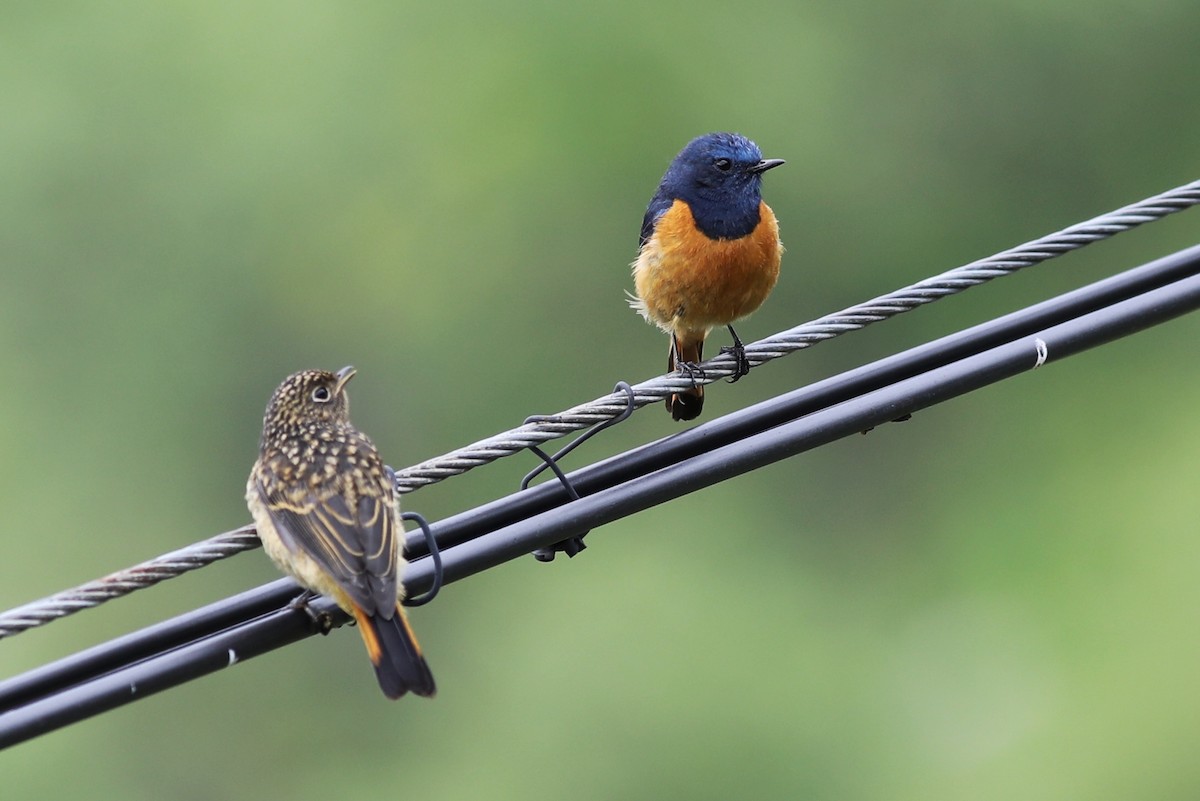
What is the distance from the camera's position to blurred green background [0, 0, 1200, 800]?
2255cm

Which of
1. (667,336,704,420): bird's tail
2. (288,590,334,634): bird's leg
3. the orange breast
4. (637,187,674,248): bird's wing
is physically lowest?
(667,336,704,420): bird's tail

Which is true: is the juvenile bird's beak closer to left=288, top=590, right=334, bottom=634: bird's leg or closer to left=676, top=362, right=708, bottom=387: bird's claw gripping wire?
left=676, top=362, right=708, bottom=387: bird's claw gripping wire

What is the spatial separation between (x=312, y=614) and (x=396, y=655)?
27cm

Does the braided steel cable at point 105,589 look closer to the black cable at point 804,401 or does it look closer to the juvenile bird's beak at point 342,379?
the black cable at point 804,401

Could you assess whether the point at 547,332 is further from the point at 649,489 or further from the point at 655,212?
the point at 649,489

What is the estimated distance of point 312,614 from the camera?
4.39 metres

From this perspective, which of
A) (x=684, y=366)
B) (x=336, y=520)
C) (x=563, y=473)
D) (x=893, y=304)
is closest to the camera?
(x=563, y=473)

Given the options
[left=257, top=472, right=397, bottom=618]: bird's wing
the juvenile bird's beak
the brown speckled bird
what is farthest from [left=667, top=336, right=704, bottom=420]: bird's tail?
[left=257, top=472, right=397, bottom=618]: bird's wing

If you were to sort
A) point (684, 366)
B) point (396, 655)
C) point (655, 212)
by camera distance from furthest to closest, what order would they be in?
point (655, 212) → point (684, 366) → point (396, 655)

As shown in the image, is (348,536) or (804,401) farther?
(348,536)

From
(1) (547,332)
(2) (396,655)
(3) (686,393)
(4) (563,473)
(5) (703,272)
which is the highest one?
(4) (563,473)

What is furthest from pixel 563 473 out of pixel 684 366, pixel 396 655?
pixel 684 366

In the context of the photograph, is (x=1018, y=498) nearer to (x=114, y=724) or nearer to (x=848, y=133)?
(x=848, y=133)

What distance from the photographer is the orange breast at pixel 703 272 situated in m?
7.07
